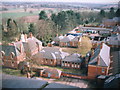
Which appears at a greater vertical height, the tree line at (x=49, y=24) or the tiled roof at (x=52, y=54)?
the tree line at (x=49, y=24)

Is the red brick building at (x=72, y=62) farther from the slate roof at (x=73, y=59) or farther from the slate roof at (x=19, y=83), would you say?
the slate roof at (x=19, y=83)

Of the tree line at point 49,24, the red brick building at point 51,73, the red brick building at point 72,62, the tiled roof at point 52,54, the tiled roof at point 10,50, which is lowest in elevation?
the red brick building at point 51,73

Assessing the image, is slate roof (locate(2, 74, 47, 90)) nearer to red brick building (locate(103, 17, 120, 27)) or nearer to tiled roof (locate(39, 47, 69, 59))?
tiled roof (locate(39, 47, 69, 59))

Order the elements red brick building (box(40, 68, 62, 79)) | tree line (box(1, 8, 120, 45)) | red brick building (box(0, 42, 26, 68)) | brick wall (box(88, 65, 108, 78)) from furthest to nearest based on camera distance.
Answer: tree line (box(1, 8, 120, 45)) < red brick building (box(0, 42, 26, 68)) < red brick building (box(40, 68, 62, 79)) < brick wall (box(88, 65, 108, 78))

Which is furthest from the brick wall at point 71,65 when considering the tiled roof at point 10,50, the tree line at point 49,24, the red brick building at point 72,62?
the tree line at point 49,24

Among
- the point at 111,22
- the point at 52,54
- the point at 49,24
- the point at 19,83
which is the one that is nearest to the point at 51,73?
the point at 52,54

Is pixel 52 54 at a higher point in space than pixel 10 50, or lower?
lower

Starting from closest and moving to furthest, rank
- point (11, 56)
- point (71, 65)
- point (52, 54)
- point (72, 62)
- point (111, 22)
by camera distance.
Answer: point (11, 56)
point (72, 62)
point (71, 65)
point (52, 54)
point (111, 22)

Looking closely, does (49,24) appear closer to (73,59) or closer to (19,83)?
(73,59)

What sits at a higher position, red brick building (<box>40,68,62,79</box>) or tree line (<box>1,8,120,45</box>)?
tree line (<box>1,8,120,45</box>)

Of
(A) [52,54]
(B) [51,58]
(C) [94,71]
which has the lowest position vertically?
(C) [94,71]

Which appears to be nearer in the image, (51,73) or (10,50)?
(51,73)

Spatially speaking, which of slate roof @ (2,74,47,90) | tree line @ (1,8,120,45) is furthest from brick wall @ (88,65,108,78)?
tree line @ (1,8,120,45)

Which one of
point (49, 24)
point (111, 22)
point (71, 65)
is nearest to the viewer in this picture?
point (71, 65)
